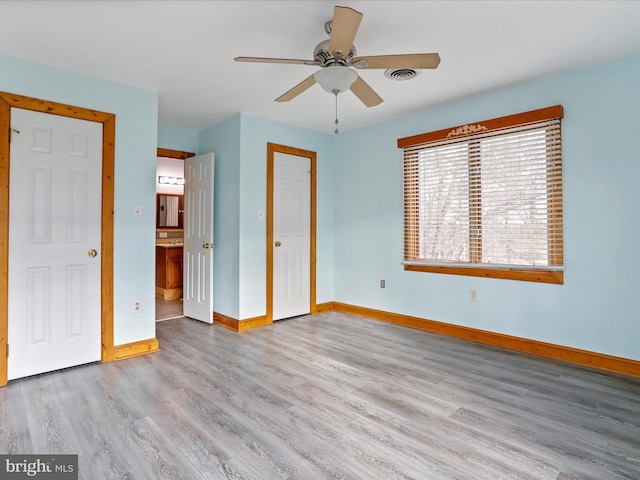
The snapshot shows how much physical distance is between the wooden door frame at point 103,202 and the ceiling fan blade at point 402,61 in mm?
2288

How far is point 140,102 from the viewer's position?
3.26 metres

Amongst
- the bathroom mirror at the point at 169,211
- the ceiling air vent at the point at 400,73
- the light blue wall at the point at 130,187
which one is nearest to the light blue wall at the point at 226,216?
the light blue wall at the point at 130,187

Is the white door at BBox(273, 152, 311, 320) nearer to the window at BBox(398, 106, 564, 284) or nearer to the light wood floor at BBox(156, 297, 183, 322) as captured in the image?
the window at BBox(398, 106, 564, 284)

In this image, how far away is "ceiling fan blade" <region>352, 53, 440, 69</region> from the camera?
204 centimetres

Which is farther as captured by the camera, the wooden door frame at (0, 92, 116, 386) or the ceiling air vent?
the ceiling air vent

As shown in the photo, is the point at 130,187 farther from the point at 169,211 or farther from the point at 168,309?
the point at 169,211

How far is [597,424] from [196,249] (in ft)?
13.6

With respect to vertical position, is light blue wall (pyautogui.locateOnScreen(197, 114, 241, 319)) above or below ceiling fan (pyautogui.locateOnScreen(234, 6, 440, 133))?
below

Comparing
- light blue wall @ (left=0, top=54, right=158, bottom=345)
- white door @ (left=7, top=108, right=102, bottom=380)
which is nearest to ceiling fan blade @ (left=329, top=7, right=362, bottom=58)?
light blue wall @ (left=0, top=54, right=158, bottom=345)

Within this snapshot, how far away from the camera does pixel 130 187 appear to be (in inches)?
126

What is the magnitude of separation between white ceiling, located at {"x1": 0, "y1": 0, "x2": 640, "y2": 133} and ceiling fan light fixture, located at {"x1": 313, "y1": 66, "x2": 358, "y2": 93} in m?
0.35

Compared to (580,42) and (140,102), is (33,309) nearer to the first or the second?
(140,102)

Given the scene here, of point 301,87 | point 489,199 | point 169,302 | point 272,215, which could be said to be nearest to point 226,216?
point 272,215

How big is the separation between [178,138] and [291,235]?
195cm
